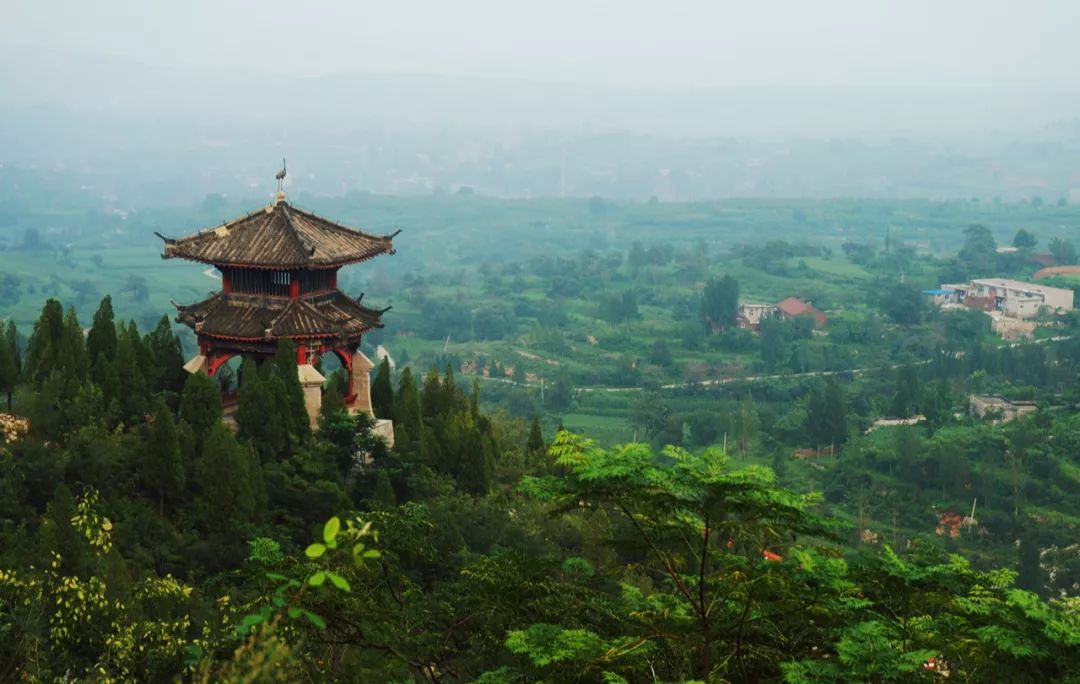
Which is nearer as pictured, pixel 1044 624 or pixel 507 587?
pixel 1044 624

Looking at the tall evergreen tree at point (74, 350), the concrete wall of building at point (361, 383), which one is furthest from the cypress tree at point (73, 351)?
the concrete wall of building at point (361, 383)

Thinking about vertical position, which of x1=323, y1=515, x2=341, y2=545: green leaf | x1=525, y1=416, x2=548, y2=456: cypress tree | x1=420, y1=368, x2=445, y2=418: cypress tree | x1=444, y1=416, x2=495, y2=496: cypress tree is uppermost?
x1=323, y1=515, x2=341, y2=545: green leaf

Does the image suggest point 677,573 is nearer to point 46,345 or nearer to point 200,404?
point 200,404

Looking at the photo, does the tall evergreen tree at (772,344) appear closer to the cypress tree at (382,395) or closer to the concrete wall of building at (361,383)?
the cypress tree at (382,395)

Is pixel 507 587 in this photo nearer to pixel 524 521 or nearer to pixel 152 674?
pixel 152 674

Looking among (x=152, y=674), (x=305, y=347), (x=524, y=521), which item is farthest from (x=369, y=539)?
(x=305, y=347)

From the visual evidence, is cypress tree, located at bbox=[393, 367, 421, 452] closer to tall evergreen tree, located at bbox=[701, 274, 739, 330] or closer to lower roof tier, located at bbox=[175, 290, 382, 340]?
lower roof tier, located at bbox=[175, 290, 382, 340]

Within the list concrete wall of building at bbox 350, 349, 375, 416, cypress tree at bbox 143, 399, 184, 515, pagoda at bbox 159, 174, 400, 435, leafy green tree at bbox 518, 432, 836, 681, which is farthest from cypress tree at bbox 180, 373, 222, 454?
leafy green tree at bbox 518, 432, 836, 681

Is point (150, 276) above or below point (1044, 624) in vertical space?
below
